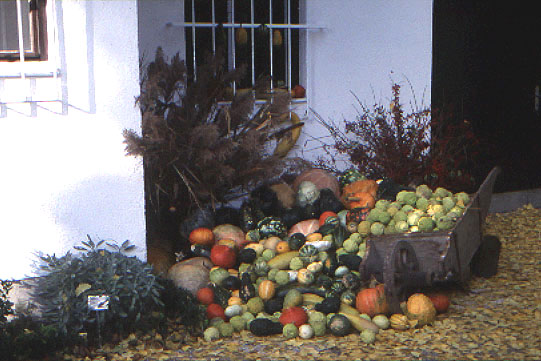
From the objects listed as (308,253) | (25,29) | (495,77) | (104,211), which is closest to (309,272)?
(308,253)

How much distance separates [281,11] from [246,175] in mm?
2466

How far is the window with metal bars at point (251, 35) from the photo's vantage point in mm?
6531

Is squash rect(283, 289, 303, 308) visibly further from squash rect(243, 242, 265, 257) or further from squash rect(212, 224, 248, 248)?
squash rect(212, 224, 248, 248)

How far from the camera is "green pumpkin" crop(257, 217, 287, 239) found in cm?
542

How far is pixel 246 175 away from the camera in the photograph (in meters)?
5.32

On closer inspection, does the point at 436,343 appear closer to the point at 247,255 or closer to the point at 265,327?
the point at 265,327

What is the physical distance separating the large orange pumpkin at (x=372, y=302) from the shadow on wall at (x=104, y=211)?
157 cm

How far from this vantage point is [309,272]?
188 inches

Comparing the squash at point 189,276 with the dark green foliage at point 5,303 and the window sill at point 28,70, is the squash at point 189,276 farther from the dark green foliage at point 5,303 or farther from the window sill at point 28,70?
the window sill at point 28,70

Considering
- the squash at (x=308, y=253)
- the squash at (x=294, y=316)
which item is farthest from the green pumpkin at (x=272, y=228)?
the squash at (x=294, y=316)

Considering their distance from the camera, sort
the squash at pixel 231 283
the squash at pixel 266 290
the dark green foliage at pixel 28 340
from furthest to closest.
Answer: the squash at pixel 231 283
the squash at pixel 266 290
the dark green foliage at pixel 28 340

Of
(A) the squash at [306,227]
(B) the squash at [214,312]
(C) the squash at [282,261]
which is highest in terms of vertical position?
(A) the squash at [306,227]

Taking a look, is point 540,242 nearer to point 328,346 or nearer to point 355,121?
point 355,121

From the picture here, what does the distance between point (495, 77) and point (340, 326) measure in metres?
4.79
